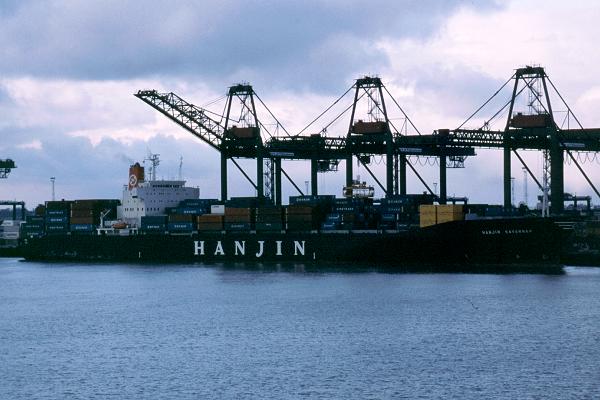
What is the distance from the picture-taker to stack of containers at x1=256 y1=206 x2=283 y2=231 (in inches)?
2859

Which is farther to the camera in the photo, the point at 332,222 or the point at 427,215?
the point at 332,222

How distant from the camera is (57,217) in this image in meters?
84.8

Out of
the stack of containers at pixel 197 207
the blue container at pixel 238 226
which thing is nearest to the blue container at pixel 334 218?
the blue container at pixel 238 226

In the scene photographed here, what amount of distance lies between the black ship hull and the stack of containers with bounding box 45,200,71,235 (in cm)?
142

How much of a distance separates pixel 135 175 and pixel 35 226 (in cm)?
1102

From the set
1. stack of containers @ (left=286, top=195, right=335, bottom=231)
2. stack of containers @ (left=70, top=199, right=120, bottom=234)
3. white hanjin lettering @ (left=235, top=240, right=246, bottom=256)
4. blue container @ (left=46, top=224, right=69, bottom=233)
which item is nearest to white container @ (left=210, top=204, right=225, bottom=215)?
white hanjin lettering @ (left=235, top=240, right=246, bottom=256)

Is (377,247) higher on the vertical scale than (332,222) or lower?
lower

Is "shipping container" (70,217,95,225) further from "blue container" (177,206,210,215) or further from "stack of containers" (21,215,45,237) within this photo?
"blue container" (177,206,210,215)

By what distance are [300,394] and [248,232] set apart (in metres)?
46.4

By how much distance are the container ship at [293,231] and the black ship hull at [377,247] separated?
0.07 m

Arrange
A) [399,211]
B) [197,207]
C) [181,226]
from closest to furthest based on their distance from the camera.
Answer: [399,211] → [181,226] → [197,207]

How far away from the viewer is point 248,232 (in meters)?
74.6

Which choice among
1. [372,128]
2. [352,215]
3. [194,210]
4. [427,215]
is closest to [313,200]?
[352,215]

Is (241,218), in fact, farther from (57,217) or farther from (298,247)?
(57,217)
